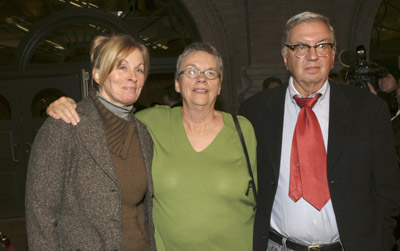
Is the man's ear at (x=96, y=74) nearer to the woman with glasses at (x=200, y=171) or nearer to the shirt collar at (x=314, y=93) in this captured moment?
the woman with glasses at (x=200, y=171)

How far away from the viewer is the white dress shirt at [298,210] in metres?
1.95

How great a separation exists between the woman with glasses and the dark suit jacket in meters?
0.20

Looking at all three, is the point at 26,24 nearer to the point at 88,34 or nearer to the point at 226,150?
the point at 88,34

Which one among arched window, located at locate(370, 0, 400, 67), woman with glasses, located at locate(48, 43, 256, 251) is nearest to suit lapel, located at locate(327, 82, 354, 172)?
woman with glasses, located at locate(48, 43, 256, 251)

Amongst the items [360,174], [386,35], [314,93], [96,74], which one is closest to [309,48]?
[314,93]

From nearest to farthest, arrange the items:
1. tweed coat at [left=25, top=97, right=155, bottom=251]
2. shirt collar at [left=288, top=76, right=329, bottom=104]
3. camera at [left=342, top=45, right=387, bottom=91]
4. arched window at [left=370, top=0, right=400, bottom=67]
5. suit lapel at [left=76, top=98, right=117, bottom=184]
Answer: tweed coat at [left=25, top=97, right=155, bottom=251], suit lapel at [left=76, top=98, right=117, bottom=184], shirt collar at [left=288, top=76, right=329, bottom=104], camera at [left=342, top=45, right=387, bottom=91], arched window at [left=370, top=0, right=400, bottom=67]

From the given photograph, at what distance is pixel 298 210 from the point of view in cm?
198

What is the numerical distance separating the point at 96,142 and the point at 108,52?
505 mm

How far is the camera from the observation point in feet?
11.1

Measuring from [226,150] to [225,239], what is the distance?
53 cm

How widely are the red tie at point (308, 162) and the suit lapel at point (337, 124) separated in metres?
0.05

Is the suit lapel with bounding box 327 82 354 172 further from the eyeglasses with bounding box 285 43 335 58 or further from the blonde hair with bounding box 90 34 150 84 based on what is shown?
the blonde hair with bounding box 90 34 150 84

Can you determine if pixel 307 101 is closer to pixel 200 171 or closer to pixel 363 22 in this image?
pixel 200 171

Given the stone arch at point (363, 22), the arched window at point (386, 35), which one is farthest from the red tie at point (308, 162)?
the arched window at point (386, 35)
